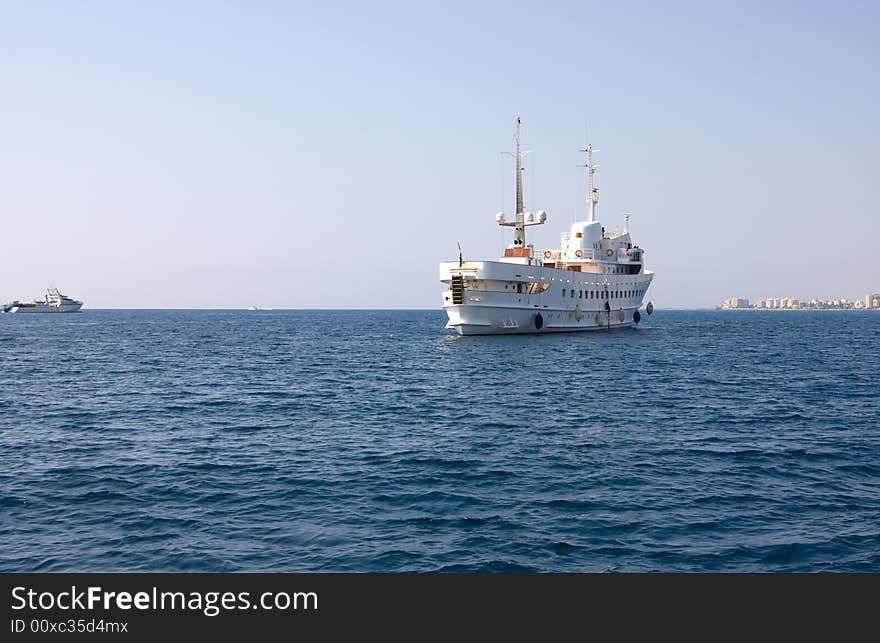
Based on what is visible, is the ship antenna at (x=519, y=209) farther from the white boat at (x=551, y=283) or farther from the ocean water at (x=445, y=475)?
the ocean water at (x=445, y=475)

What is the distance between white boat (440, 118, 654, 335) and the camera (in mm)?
74000

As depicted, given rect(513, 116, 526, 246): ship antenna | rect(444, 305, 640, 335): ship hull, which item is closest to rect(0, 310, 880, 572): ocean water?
rect(444, 305, 640, 335): ship hull

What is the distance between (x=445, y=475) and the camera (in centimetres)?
1972

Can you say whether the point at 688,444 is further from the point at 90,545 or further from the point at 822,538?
the point at 90,545

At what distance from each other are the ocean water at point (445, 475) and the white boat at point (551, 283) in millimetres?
30518

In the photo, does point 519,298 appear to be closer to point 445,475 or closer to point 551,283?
point 551,283

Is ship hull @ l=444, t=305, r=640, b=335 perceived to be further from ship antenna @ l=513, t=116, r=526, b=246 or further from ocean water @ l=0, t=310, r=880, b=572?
ocean water @ l=0, t=310, r=880, b=572

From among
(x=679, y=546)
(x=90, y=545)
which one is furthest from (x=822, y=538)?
(x=90, y=545)

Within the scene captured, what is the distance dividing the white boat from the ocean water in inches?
1202

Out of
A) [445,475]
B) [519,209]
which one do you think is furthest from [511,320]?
[445,475]

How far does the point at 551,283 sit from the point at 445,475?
63544 millimetres
